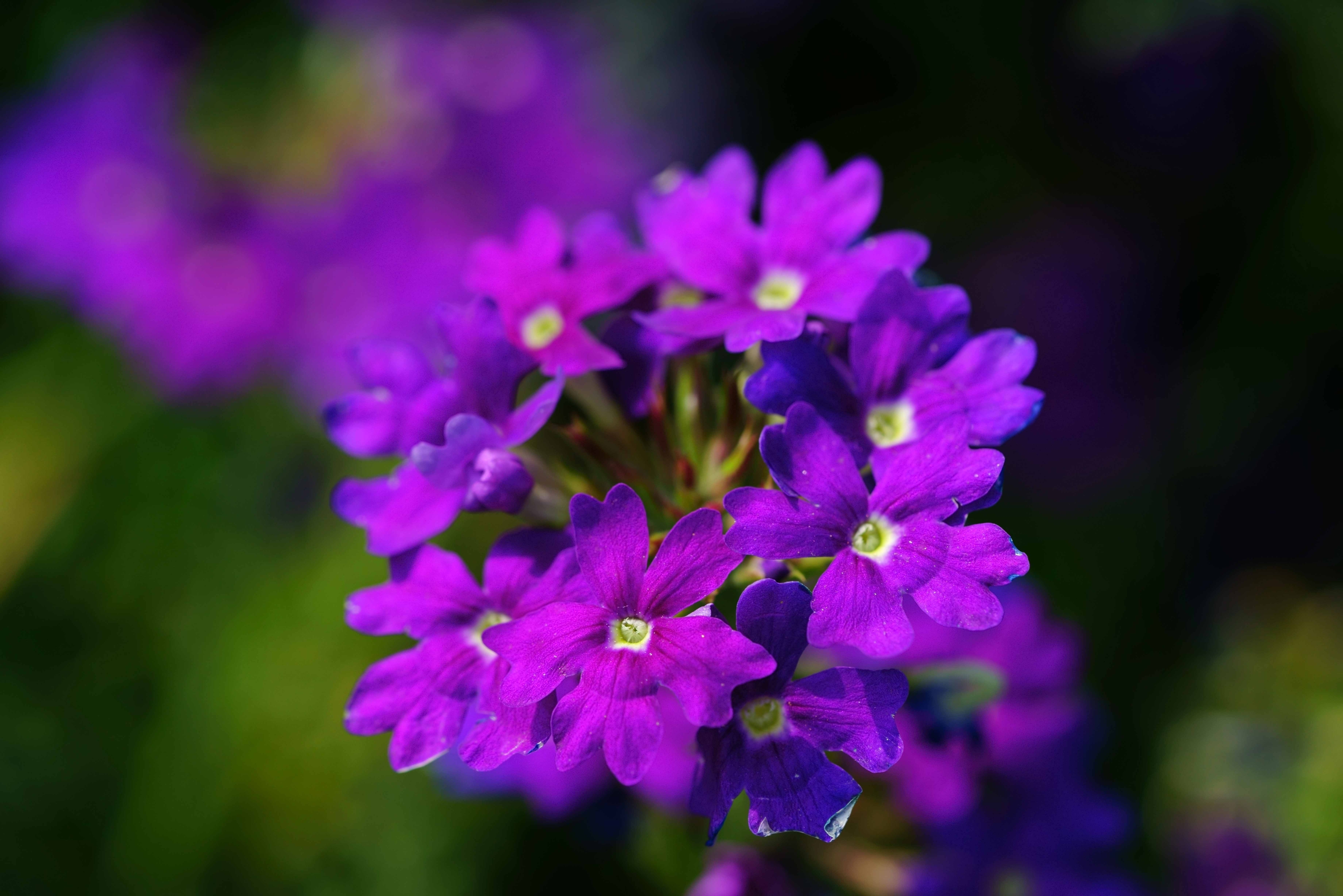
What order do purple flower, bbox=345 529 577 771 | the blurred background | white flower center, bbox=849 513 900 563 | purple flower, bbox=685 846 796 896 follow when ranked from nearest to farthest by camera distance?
1. white flower center, bbox=849 513 900 563
2. purple flower, bbox=345 529 577 771
3. purple flower, bbox=685 846 796 896
4. the blurred background

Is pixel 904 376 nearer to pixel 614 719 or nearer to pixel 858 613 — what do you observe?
pixel 858 613

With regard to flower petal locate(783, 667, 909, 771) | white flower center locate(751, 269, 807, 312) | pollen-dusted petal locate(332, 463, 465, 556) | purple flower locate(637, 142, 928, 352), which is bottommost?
flower petal locate(783, 667, 909, 771)

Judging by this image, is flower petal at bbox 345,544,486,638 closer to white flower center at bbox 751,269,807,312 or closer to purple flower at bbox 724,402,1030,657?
purple flower at bbox 724,402,1030,657

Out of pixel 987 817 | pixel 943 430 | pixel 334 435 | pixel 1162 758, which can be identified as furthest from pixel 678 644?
pixel 1162 758

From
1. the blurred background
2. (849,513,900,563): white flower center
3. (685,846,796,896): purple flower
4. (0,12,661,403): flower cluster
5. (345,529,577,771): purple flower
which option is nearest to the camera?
(849,513,900,563): white flower center

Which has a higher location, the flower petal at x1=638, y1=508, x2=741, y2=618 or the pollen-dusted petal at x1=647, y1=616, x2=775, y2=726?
the flower petal at x1=638, y1=508, x2=741, y2=618

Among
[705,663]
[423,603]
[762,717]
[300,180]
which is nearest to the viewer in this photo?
[705,663]

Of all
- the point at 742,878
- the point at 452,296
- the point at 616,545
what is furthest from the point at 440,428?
the point at 452,296

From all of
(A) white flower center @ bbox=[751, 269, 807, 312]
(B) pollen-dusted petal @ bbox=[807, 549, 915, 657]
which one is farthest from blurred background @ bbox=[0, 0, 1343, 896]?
(B) pollen-dusted petal @ bbox=[807, 549, 915, 657]
